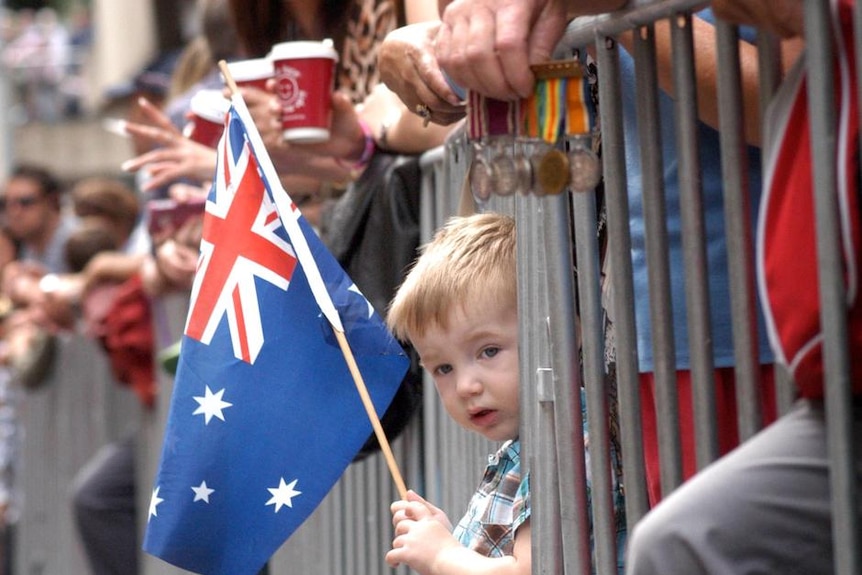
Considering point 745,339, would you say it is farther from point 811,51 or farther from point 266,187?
point 266,187

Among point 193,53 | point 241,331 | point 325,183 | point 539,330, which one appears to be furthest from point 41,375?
point 539,330

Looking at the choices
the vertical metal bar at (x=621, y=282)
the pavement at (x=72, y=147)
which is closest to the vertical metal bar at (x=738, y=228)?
the vertical metal bar at (x=621, y=282)

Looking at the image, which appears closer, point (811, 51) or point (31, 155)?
point (811, 51)

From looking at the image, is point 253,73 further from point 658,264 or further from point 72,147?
point 72,147

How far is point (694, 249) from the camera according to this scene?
7.77 feet

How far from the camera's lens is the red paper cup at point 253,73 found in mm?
4617

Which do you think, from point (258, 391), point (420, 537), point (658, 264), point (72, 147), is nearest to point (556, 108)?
point (658, 264)

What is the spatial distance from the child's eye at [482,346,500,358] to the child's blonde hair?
82 millimetres

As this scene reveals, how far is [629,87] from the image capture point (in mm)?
3010

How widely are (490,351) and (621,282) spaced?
0.74 metres

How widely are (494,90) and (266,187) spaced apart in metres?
1.10

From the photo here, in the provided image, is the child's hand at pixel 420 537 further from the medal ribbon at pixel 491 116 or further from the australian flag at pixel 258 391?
the medal ribbon at pixel 491 116

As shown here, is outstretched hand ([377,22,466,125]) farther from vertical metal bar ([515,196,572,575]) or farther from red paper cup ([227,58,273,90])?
red paper cup ([227,58,273,90])

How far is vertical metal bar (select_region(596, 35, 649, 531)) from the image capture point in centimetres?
255
